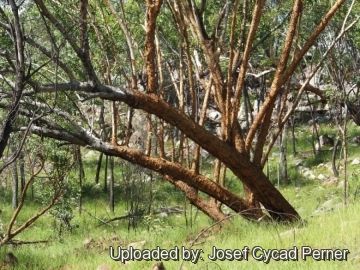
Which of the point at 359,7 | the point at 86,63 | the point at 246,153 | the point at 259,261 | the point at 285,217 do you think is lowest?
the point at 259,261

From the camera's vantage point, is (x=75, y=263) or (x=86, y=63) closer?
(x=86, y=63)

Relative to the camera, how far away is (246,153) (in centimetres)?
604

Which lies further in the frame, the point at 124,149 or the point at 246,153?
the point at 246,153

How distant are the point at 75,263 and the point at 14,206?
11.5 meters

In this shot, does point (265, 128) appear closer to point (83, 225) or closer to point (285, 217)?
point (285, 217)

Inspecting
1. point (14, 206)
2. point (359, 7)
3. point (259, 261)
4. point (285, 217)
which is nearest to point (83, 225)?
point (14, 206)

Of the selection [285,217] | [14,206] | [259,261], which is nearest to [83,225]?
[14,206]

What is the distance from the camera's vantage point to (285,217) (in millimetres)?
6195

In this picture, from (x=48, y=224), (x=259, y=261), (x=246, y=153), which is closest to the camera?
(x=259, y=261)

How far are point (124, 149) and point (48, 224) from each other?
8.62 meters

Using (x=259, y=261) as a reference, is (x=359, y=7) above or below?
above

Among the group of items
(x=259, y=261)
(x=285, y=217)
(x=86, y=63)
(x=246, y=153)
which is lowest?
(x=259, y=261)

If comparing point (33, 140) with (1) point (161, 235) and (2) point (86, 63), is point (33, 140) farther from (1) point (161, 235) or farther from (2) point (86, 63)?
(2) point (86, 63)

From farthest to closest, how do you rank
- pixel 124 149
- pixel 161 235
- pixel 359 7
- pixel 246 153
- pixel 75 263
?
pixel 359 7
pixel 161 235
pixel 246 153
pixel 124 149
pixel 75 263
